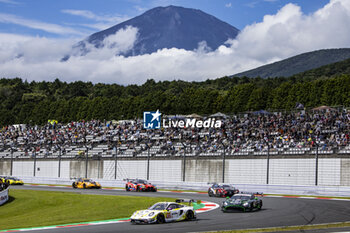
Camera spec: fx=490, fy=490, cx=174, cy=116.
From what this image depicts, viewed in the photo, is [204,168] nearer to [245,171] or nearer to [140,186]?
[245,171]

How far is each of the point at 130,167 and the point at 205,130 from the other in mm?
10037

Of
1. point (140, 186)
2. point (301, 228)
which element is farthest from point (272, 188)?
→ point (301, 228)

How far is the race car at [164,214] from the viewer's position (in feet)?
70.3

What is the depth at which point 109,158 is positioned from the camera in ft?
188

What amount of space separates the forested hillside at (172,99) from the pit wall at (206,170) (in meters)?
40.0

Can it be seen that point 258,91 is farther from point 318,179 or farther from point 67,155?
point 318,179

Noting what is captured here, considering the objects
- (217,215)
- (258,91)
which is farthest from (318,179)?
(258,91)

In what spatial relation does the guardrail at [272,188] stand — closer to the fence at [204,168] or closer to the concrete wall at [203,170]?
the fence at [204,168]

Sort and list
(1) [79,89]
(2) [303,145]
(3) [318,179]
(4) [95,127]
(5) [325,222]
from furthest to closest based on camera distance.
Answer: (1) [79,89]
(4) [95,127]
(2) [303,145]
(3) [318,179]
(5) [325,222]

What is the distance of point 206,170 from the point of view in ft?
161

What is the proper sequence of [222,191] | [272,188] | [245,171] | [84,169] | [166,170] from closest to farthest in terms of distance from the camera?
[222,191] → [272,188] → [245,171] → [166,170] → [84,169]

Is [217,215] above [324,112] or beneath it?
beneath

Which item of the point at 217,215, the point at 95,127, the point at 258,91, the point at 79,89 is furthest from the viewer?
the point at 79,89

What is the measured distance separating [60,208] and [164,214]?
37.0ft
